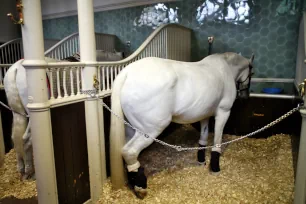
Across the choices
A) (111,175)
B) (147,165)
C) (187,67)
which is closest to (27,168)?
(111,175)

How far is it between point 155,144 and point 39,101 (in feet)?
6.43

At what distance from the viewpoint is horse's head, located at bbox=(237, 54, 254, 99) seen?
2.84 m

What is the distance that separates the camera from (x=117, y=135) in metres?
1.95

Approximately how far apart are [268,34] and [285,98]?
3.60 ft

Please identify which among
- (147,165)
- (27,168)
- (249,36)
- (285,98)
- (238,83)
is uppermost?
(249,36)

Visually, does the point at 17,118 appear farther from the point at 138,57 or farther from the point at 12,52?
the point at 12,52

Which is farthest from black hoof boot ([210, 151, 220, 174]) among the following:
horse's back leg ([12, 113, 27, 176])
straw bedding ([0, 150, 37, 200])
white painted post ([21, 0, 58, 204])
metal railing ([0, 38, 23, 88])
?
metal railing ([0, 38, 23, 88])

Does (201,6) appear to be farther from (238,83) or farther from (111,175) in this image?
(111,175)

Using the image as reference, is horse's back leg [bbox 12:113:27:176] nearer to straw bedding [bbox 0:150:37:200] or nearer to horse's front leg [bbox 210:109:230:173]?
straw bedding [bbox 0:150:37:200]

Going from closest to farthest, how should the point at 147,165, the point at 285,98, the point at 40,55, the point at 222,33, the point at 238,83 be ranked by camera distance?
1. the point at 40,55
2. the point at 147,165
3. the point at 238,83
4. the point at 285,98
5. the point at 222,33

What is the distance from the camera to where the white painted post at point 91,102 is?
69.3 inches

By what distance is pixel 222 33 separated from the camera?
3922 millimetres

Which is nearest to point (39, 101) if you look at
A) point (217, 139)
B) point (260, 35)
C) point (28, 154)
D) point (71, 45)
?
point (28, 154)

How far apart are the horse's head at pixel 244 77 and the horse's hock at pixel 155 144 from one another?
0.43 meters
